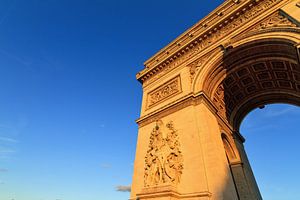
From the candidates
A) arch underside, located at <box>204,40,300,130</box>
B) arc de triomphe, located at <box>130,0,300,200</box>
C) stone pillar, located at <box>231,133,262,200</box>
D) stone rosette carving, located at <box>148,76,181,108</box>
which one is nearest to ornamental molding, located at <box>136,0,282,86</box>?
arc de triomphe, located at <box>130,0,300,200</box>

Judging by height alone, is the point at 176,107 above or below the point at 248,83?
below

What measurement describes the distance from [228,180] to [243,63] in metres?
6.11

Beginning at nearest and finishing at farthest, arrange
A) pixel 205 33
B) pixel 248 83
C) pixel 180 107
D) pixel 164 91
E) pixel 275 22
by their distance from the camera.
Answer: pixel 275 22 → pixel 180 107 → pixel 205 33 → pixel 248 83 → pixel 164 91

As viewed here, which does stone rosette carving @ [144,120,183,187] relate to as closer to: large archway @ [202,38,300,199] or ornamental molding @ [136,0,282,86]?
large archway @ [202,38,300,199]

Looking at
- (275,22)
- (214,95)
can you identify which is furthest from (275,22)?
(214,95)

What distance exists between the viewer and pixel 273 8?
27.4 feet

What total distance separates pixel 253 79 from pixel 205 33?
→ 3986mm

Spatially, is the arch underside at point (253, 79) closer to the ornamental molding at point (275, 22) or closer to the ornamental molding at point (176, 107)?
the ornamental molding at point (275, 22)

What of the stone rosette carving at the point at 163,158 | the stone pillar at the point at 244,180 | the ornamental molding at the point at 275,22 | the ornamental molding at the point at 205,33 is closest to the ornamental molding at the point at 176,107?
the stone rosette carving at the point at 163,158

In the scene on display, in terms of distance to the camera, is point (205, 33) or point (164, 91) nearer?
point (205, 33)

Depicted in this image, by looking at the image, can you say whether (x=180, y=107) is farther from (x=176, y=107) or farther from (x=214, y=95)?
(x=214, y=95)

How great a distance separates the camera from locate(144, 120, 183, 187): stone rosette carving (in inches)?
300

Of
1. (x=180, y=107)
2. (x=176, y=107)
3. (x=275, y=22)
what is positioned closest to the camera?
(x=275, y=22)

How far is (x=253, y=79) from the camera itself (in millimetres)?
10828
